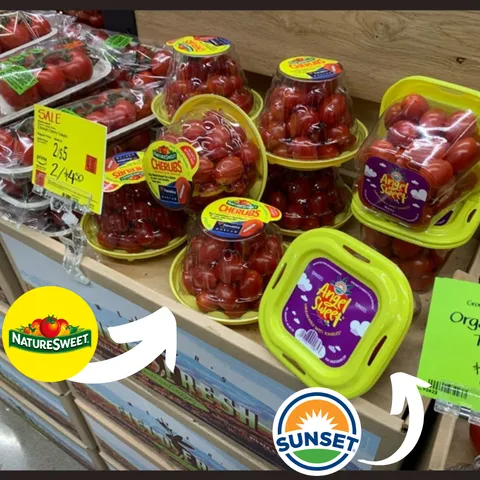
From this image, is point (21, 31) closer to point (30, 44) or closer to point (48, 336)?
point (30, 44)

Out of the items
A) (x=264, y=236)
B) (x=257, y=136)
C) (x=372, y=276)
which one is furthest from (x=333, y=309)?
(x=257, y=136)

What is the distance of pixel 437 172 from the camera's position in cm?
79

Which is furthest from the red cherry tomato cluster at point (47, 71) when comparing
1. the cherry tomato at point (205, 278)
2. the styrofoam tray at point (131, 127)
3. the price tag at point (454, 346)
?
the price tag at point (454, 346)

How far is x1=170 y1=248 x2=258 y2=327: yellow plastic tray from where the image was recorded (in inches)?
36.9

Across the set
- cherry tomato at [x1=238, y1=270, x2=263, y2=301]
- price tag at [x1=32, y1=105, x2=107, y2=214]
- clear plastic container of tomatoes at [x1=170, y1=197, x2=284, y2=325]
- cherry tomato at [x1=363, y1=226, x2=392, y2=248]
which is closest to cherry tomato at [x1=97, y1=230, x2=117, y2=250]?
price tag at [x1=32, y1=105, x2=107, y2=214]

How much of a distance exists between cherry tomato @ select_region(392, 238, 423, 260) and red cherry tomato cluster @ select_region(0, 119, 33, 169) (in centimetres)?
85

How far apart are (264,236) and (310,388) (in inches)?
11.8

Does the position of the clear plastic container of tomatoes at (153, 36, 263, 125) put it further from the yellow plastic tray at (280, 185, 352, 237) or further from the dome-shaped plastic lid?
the dome-shaped plastic lid

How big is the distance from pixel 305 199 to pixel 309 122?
175mm

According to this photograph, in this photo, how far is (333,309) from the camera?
797 mm

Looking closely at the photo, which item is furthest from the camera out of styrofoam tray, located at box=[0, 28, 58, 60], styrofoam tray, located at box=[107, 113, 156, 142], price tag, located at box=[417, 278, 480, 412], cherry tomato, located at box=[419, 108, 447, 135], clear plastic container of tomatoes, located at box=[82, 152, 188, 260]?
styrofoam tray, located at box=[0, 28, 58, 60]

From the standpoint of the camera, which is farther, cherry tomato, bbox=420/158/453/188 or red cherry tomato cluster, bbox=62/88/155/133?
red cherry tomato cluster, bbox=62/88/155/133

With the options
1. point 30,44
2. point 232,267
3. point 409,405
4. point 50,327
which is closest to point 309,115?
point 232,267

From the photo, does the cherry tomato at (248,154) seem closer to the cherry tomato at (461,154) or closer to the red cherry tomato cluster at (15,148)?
the cherry tomato at (461,154)
